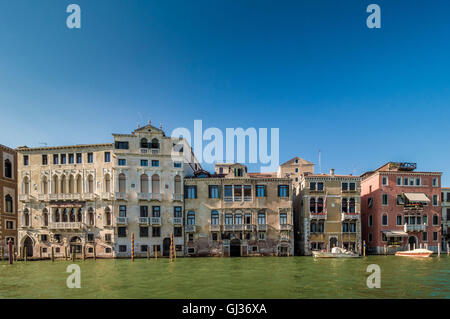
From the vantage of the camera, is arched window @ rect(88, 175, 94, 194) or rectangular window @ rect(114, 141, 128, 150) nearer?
rectangular window @ rect(114, 141, 128, 150)

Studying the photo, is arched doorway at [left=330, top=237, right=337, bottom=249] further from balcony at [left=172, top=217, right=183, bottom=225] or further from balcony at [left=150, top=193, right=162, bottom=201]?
balcony at [left=150, top=193, right=162, bottom=201]

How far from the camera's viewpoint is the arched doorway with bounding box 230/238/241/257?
3366cm

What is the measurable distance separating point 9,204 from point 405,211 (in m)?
47.4

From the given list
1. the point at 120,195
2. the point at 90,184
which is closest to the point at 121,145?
the point at 120,195

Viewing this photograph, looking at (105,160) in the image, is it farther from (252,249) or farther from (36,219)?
(252,249)

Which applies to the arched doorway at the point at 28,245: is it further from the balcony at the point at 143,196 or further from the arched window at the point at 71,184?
the balcony at the point at 143,196

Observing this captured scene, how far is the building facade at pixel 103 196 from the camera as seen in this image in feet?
106

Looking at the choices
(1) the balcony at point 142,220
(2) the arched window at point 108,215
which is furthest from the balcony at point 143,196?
(2) the arched window at point 108,215

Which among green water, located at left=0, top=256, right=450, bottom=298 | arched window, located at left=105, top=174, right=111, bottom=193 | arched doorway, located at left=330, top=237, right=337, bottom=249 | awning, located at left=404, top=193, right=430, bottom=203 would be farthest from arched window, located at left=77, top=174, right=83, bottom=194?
awning, located at left=404, top=193, right=430, bottom=203

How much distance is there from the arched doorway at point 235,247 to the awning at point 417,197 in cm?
2119

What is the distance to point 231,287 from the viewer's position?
613 inches
